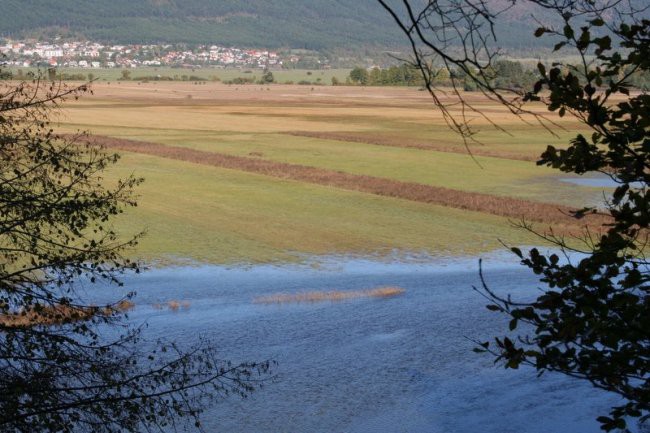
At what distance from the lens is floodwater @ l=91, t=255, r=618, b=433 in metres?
13.2

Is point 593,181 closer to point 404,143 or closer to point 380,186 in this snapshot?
point 380,186

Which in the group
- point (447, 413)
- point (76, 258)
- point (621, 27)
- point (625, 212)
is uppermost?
point (621, 27)

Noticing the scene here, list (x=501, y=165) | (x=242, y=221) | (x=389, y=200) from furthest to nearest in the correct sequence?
(x=501, y=165) < (x=389, y=200) < (x=242, y=221)

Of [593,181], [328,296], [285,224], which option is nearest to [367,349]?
[328,296]

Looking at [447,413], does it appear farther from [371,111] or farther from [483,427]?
[371,111]

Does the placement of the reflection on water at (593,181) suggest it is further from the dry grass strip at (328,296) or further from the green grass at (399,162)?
the dry grass strip at (328,296)

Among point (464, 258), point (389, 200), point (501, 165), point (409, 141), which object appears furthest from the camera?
point (409, 141)

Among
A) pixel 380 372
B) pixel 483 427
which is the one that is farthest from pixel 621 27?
pixel 380 372

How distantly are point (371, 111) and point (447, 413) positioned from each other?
2758 inches

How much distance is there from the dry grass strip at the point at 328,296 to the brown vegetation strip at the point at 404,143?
84.9 ft

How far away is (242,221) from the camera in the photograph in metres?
27.5

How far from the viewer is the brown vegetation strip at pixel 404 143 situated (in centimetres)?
4559

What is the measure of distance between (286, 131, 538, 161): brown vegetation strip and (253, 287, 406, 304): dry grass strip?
25.9m

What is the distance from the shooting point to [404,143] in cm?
5097
